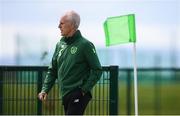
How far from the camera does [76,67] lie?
8.16 meters

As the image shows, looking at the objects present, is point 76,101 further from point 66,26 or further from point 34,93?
point 34,93

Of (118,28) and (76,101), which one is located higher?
(118,28)

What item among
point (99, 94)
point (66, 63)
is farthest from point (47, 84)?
point (99, 94)

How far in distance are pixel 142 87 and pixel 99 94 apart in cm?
513

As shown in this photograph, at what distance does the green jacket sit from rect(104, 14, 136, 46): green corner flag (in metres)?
1.51

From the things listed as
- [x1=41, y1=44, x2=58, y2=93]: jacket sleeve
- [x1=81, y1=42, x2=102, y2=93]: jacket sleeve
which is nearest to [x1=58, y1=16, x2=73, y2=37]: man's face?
[x1=81, y1=42, x2=102, y2=93]: jacket sleeve

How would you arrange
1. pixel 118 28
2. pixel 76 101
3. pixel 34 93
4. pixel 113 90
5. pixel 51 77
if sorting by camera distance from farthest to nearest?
pixel 34 93 → pixel 113 90 → pixel 118 28 → pixel 51 77 → pixel 76 101

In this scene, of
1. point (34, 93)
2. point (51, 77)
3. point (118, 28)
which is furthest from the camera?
point (34, 93)

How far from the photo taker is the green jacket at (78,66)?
8148mm

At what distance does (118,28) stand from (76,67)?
175 centimetres

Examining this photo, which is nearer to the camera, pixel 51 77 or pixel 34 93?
pixel 51 77

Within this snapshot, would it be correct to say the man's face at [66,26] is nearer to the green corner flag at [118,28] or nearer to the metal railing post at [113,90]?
the green corner flag at [118,28]


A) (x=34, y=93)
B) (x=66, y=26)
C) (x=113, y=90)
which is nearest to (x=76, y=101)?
(x=66, y=26)

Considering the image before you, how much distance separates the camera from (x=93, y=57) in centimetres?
818
